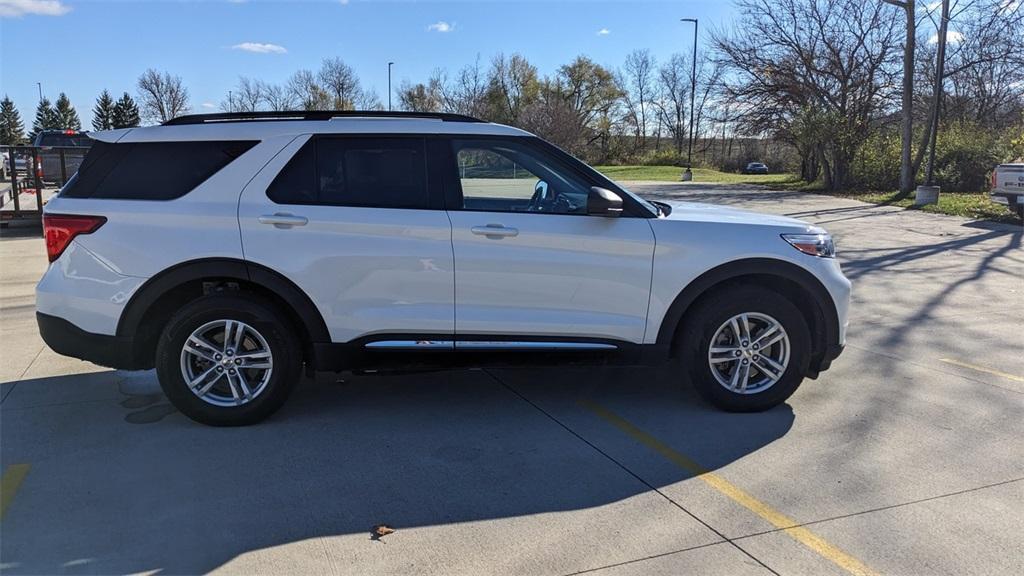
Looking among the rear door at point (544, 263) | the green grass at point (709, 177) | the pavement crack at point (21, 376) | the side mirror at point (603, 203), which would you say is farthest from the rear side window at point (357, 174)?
the green grass at point (709, 177)

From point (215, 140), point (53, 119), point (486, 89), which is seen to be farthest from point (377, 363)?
point (53, 119)

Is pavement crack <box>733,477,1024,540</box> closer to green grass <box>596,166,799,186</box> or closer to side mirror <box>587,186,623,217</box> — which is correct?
side mirror <box>587,186,623,217</box>

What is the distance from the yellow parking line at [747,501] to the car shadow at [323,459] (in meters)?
0.09

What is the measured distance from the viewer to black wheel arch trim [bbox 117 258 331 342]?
4109mm

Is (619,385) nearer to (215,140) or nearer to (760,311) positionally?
(760,311)

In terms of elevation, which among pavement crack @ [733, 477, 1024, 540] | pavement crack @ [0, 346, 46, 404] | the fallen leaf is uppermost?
pavement crack @ [0, 346, 46, 404]

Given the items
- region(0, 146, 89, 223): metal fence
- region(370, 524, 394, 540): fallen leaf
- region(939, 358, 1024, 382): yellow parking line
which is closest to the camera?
region(370, 524, 394, 540): fallen leaf

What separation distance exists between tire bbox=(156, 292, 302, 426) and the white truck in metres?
16.4

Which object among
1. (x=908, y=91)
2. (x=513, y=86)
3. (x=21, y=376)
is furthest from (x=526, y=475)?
(x=513, y=86)

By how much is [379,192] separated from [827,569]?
10.0 feet

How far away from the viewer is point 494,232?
4176 mm

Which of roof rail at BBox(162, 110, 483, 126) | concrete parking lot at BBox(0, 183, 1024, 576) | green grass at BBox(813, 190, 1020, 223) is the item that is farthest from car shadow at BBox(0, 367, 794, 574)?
green grass at BBox(813, 190, 1020, 223)

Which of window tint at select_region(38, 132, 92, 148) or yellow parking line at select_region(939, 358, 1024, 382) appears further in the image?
window tint at select_region(38, 132, 92, 148)

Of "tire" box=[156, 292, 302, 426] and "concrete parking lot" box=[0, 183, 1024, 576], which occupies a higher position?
"tire" box=[156, 292, 302, 426]
